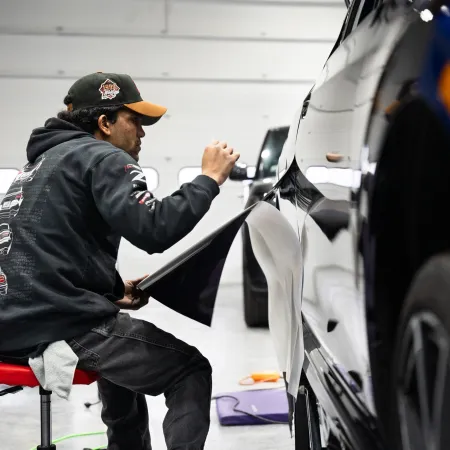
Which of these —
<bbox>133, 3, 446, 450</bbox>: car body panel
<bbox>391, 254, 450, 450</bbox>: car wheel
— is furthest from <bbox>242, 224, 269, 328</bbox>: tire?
<bbox>391, 254, 450, 450</bbox>: car wheel

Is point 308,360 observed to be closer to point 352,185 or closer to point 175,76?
point 352,185

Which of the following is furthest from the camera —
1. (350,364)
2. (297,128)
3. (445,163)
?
(297,128)

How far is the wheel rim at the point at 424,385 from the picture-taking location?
2.27 ft

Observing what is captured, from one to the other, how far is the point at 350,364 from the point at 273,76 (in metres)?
6.71

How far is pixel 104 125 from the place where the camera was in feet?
6.75

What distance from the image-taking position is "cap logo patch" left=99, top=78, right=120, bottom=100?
2012mm

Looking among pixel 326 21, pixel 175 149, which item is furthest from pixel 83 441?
pixel 326 21

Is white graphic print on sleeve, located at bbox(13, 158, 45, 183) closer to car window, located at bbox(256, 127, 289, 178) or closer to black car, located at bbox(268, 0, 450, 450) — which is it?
black car, located at bbox(268, 0, 450, 450)

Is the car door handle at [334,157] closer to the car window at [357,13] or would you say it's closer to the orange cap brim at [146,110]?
the car window at [357,13]

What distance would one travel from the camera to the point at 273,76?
7.46 meters

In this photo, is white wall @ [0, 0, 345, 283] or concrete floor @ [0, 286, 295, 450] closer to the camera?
concrete floor @ [0, 286, 295, 450]

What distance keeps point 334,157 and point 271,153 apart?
3.61m

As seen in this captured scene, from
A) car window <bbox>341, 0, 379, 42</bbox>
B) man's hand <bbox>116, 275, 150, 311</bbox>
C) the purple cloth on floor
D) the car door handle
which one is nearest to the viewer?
the car door handle

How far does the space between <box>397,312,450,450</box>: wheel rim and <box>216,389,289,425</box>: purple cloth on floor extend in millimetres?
2022
